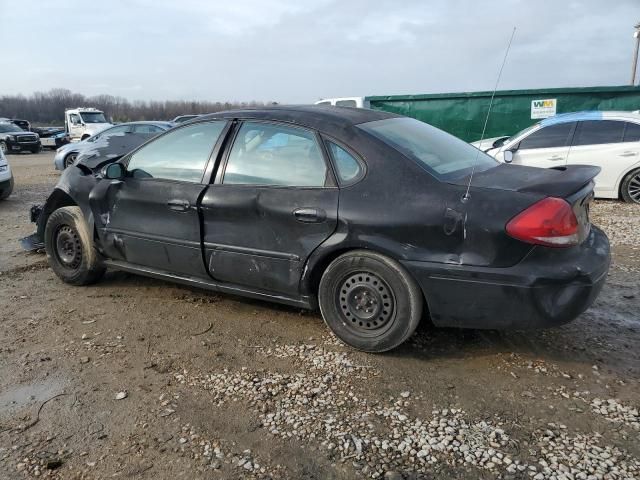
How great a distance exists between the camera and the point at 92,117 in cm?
2725

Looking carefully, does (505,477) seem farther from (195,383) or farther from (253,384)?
(195,383)

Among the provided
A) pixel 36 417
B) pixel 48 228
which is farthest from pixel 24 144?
pixel 36 417

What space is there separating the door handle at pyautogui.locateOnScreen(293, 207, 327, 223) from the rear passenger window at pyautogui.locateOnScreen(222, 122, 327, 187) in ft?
0.59

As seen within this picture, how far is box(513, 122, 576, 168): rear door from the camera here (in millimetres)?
9008

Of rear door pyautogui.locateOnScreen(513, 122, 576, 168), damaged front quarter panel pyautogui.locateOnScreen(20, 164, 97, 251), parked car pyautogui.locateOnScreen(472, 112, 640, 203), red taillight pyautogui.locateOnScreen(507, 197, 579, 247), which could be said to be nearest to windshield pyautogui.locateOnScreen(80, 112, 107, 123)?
parked car pyautogui.locateOnScreen(472, 112, 640, 203)

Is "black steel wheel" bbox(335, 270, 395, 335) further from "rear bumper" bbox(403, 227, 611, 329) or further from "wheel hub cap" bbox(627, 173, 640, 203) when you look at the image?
"wheel hub cap" bbox(627, 173, 640, 203)

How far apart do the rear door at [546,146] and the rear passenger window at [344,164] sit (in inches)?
256

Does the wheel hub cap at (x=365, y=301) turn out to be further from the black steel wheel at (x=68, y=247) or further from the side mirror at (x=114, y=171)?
the black steel wheel at (x=68, y=247)

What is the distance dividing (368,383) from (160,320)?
1804 millimetres

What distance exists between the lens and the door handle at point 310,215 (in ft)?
10.9

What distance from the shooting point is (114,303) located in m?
4.36

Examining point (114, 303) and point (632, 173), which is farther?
point (632, 173)

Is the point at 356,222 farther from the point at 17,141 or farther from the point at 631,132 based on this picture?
the point at 17,141

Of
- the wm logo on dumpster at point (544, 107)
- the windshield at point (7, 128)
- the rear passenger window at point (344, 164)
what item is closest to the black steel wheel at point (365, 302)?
the rear passenger window at point (344, 164)
